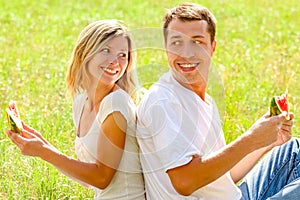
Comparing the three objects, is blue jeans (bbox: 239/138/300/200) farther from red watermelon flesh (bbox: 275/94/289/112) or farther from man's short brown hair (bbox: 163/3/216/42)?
man's short brown hair (bbox: 163/3/216/42)

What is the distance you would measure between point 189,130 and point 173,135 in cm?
9

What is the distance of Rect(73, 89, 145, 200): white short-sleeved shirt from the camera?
3.24 m

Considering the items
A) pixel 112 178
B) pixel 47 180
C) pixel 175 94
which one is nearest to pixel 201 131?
pixel 175 94

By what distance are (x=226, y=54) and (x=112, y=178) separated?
467 centimetres

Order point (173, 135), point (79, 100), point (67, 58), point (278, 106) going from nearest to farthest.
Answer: point (173, 135)
point (278, 106)
point (79, 100)
point (67, 58)

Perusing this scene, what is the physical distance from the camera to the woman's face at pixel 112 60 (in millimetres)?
3383

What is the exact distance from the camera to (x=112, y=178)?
3311 millimetres

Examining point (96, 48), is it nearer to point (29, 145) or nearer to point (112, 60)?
point (112, 60)

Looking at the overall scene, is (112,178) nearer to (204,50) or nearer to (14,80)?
(204,50)

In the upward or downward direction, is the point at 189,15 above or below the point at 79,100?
above

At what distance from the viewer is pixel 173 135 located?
3029 mm

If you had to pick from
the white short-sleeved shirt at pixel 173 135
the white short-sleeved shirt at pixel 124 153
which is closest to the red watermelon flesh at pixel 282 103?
the white short-sleeved shirt at pixel 173 135

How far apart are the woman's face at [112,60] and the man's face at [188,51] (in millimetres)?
207

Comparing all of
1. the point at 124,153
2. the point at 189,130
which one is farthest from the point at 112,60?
the point at 189,130
